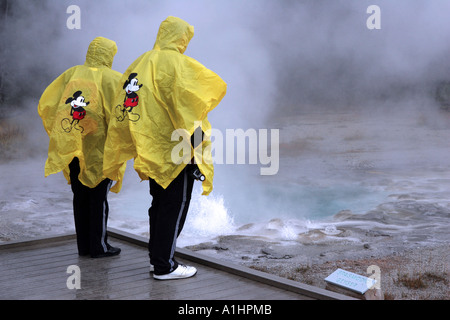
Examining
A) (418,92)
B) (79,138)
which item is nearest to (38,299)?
(79,138)

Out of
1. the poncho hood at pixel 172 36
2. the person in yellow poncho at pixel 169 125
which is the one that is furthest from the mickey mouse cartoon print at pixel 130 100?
the poncho hood at pixel 172 36

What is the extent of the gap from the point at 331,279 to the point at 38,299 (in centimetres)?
113

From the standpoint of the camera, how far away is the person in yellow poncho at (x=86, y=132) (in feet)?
6.88

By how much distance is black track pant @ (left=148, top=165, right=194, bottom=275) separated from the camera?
180 centimetres

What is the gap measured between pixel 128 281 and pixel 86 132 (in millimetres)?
723

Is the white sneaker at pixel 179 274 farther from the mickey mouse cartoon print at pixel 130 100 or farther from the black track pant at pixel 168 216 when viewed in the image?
the mickey mouse cartoon print at pixel 130 100

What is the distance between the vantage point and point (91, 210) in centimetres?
217

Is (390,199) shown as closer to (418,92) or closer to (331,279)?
(418,92)

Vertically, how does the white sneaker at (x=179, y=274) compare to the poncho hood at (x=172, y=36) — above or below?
below

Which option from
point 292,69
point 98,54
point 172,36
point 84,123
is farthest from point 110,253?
point 292,69

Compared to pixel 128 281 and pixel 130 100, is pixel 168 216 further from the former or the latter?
pixel 130 100

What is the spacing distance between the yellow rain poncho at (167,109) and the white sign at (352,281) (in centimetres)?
62

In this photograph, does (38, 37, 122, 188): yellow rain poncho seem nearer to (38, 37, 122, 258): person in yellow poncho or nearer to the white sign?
(38, 37, 122, 258): person in yellow poncho
